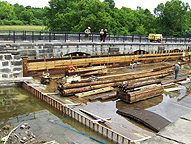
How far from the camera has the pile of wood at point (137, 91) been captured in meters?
16.6

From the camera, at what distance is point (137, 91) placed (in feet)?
56.1

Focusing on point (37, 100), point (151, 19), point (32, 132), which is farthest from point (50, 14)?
point (32, 132)

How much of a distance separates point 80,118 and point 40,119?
114 inches

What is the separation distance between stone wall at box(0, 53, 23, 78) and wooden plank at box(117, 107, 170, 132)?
39.4 feet

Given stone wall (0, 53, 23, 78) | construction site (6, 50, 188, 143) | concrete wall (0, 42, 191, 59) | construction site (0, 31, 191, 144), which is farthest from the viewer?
concrete wall (0, 42, 191, 59)

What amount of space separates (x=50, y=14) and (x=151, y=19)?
32.4m

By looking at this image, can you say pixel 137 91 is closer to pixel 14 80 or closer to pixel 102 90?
pixel 102 90

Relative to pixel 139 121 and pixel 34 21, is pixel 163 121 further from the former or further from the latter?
pixel 34 21

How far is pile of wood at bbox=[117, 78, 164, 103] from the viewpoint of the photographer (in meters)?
16.6

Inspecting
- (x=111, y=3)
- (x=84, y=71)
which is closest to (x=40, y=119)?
(x=84, y=71)

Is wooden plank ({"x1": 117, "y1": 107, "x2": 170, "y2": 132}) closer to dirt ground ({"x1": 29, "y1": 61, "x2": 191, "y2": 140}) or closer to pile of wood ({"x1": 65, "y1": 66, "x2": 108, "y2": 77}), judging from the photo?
dirt ground ({"x1": 29, "y1": 61, "x2": 191, "y2": 140})

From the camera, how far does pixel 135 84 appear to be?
58.0 feet

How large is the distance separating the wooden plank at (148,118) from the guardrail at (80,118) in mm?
2343

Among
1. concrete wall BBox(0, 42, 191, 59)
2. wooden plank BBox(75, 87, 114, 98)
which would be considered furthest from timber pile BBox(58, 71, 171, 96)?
concrete wall BBox(0, 42, 191, 59)
